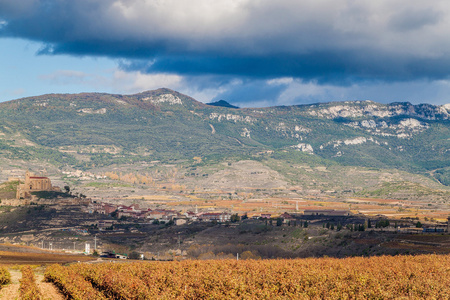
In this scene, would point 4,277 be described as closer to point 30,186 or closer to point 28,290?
point 28,290

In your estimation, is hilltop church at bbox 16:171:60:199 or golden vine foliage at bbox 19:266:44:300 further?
hilltop church at bbox 16:171:60:199

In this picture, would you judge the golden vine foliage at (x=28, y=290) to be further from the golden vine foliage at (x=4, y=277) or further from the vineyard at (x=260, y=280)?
the vineyard at (x=260, y=280)

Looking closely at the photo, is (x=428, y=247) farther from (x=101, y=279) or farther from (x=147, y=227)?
(x=147, y=227)

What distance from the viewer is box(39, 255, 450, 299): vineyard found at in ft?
134

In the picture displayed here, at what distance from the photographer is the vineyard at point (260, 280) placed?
40781 mm

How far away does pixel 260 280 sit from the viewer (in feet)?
152

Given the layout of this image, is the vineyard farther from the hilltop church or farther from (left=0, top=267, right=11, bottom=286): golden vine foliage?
the hilltop church

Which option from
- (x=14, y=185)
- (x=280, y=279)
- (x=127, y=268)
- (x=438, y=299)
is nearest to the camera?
(x=438, y=299)

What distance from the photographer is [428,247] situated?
86.1 meters

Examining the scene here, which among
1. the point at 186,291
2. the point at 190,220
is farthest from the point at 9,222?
the point at 186,291

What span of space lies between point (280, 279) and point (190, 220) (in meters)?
138

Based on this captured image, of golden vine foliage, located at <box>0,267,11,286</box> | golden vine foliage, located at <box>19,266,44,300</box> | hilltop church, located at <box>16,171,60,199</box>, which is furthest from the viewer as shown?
hilltop church, located at <box>16,171,60,199</box>

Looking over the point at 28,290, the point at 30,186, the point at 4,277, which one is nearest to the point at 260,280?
the point at 28,290

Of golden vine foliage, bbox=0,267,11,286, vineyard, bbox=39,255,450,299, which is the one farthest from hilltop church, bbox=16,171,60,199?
golden vine foliage, bbox=0,267,11,286
